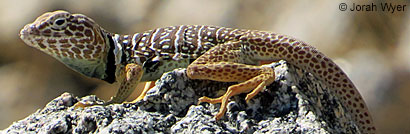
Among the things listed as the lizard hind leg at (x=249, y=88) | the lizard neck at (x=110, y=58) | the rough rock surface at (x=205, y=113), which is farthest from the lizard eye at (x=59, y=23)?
the lizard hind leg at (x=249, y=88)

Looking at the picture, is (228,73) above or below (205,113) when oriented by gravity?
above

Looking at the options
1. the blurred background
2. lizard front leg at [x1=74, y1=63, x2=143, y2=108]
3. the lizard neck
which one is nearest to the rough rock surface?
lizard front leg at [x1=74, y1=63, x2=143, y2=108]

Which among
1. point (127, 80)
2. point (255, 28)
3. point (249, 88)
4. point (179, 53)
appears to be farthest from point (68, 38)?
point (255, 28)

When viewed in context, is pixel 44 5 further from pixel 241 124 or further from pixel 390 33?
pixel 241 124

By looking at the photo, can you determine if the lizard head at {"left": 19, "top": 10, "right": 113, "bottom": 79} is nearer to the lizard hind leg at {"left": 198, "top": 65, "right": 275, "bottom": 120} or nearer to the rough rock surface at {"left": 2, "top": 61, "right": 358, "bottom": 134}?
the rough rock surface at {"left": 2, "top": 61, "right": 358, "bottom": 134}

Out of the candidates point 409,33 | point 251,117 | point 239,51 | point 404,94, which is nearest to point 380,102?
point 404,94

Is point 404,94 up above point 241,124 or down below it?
below

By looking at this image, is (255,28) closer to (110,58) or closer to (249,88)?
(110,58)
